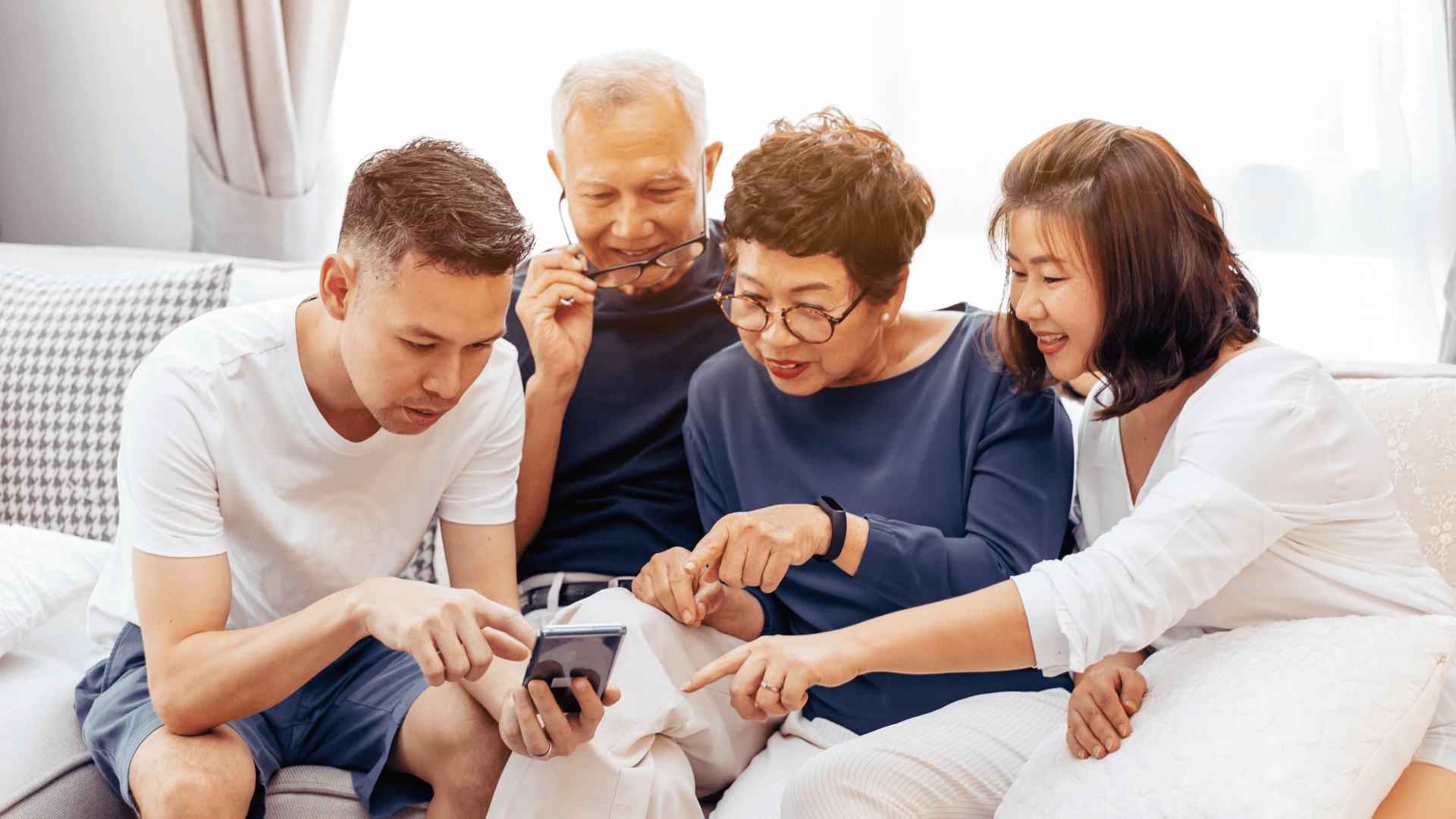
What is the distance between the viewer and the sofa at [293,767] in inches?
46.8

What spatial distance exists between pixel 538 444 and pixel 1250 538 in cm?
108

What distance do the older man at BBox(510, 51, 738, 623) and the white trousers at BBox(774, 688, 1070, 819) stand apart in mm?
591

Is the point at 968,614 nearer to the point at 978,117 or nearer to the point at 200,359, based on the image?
the point at 200,359

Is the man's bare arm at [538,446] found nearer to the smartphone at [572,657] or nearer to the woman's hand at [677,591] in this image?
the woman's hand at [677,591]

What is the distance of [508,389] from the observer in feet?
4.73

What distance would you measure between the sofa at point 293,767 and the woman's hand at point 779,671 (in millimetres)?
509

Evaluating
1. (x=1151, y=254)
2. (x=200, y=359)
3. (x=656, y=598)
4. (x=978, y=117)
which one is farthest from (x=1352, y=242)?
(x=200, y=359)

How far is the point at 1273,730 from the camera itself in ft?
A: 3.00

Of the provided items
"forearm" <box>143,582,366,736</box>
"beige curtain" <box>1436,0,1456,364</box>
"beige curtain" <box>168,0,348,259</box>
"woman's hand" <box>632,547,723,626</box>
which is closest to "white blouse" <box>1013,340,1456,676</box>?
"woman's hand" <box>632,547,723,626</box>

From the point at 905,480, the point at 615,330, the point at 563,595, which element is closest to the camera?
the point at 905,480

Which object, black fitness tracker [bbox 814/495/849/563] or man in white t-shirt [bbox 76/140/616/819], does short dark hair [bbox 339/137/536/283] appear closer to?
man in white t-shirt [bbox 76/140/616/819]

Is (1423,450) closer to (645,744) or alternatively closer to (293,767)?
(645,744)

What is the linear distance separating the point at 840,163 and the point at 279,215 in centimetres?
172

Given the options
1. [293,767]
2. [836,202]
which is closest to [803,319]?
[836,202]
